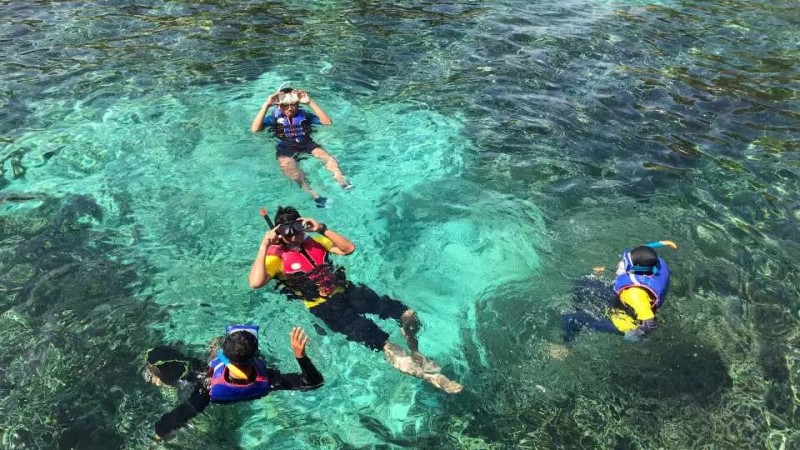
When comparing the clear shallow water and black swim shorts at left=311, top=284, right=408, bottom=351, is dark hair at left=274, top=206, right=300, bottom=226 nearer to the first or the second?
black swim shorts at left=311, top=284, right=408, bottom=351

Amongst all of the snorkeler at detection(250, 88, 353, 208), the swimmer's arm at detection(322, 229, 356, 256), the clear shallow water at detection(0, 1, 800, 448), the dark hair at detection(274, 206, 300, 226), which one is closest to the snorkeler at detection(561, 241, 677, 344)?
Result: the clear shallow water at detection(0, 1, 800, 448)

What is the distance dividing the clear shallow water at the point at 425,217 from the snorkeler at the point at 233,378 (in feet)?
0.71

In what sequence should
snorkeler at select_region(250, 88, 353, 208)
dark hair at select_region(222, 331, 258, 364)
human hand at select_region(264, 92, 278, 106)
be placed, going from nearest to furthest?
dark hair at select_region(222, 331, 258, 364) < snorkeler at select_region(250, 88, 353, 208) < human hand at select_region(264, 92, 278, 106)

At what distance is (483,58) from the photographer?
508 inches

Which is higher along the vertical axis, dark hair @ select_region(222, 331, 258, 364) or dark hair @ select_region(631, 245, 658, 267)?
dark hair @ select_region(631, 245, 658, 267)

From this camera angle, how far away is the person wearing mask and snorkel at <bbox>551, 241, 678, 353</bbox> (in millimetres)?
5371

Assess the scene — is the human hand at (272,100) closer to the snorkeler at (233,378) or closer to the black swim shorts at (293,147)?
the black swim shorts at (293,147)

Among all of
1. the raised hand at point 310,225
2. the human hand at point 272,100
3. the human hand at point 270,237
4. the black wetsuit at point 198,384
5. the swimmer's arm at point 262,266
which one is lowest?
the black wetsuit at point 198,384

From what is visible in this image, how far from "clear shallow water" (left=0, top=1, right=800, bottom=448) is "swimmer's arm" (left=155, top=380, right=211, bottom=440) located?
0.17 meters

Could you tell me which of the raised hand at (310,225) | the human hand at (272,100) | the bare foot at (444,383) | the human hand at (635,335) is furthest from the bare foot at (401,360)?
the human hand at (272,100)

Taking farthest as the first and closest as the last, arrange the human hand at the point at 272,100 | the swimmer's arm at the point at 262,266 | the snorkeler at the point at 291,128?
the human hand at the point at 272,100
the snorkeler at the point at 291,128
the swimmer's arm at the point at 262,266

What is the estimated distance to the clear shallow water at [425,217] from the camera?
5.20 m

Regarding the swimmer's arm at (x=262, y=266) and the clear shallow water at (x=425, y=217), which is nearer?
the clear shallow water at (x=425, y=217)

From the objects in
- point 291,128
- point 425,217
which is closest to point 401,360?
point 425,217
